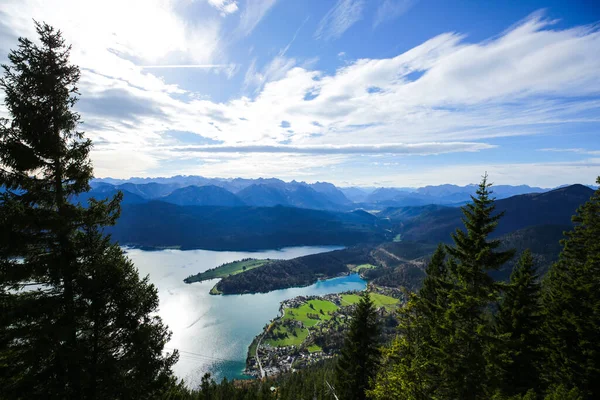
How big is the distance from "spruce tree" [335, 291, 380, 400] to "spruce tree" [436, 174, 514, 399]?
8.74 meters

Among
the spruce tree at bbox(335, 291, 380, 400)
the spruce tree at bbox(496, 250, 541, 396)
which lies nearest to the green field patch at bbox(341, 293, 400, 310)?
the spruce tree at bbox(335, 291, 380, 400)

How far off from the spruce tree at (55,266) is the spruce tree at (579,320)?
2172 cm

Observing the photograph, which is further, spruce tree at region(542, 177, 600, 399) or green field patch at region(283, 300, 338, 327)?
green field patch at region(283, 300, 338, 327)

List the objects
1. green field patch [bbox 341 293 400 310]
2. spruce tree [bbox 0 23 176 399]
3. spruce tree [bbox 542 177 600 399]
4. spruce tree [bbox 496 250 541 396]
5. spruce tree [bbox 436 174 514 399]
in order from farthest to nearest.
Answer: green field patch [bbox 341 293 400 310] → spruce tree [bbox 496 250 541 396] → spruce tree [bbox 542 177 600 399] → spruce tree [bbox 436 174 514 399] → spruce tree [bbox 0 23 176 399]

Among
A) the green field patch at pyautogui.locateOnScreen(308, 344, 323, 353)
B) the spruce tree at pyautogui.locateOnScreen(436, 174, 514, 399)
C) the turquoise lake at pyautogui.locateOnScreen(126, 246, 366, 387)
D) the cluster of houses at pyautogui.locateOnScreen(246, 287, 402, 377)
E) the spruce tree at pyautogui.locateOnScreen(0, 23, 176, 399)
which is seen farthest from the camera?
the green field patch at pyautogui.locateOnScreen(308, 344, 323, 353)

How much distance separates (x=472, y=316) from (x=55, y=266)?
1620 centimetres

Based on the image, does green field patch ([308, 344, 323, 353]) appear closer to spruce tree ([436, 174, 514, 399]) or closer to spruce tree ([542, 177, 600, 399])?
spruce tree ([542, 177, 600, 399])

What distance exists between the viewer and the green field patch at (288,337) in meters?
106

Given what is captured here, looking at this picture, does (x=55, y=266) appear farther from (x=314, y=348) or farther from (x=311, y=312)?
(x=311, y=312)

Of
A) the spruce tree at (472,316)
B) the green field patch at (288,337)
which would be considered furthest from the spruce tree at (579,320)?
the green field patch at (288,337)

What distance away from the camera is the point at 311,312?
445ft

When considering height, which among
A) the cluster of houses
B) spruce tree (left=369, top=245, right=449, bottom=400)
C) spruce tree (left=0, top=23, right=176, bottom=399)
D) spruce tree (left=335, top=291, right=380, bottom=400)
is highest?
spruce tree (left=0, top=23, right=176, bottom=399)

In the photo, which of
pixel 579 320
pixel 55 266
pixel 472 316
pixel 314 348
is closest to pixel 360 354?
pixel 472 316

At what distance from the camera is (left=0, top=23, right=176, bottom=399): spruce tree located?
8.35 m
